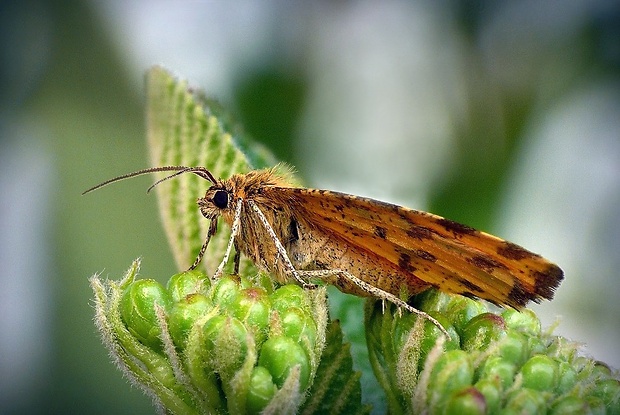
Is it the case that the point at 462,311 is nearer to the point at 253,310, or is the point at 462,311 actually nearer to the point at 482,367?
the point at 482,367

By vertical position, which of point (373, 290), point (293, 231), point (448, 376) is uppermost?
point (293, 231)

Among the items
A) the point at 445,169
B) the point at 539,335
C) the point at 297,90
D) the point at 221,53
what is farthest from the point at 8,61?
the point at 539,335

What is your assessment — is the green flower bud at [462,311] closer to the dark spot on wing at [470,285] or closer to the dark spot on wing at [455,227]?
the dark spot on wing at [470,285]

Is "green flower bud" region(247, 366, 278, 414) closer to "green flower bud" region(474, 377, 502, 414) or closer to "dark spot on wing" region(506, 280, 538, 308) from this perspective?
"green flower bud" region(474, 377, 502, 414)

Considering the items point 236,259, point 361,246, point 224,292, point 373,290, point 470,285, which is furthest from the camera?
point 236,259

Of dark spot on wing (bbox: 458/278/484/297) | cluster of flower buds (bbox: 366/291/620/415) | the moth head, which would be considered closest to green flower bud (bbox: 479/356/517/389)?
cluster of flower buds (bbox: 366/291/620/415)

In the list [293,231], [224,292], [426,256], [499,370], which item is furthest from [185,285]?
[499,370]

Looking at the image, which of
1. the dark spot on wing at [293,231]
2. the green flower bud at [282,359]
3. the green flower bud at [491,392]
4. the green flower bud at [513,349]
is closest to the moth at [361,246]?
the dark spot on wing at [293,231]
